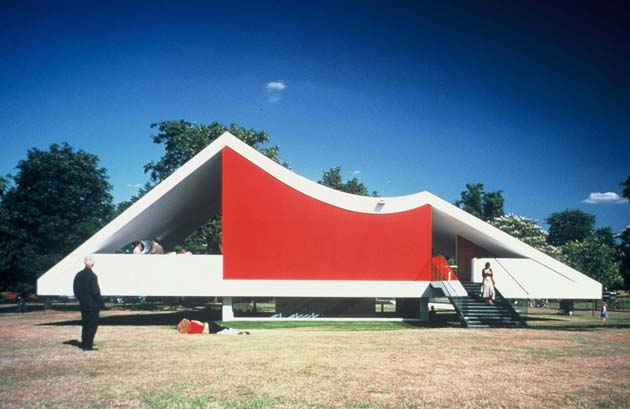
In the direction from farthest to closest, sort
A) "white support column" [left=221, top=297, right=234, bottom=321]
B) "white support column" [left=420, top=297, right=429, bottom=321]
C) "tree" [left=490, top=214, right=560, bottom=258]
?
"tree" [left=490, top=214, right=560, bottom=258]
"white support column" [left=420, top=297, right=429, bottom=321]
"white support column" [left=221, top=297, right=234, bottom=321]

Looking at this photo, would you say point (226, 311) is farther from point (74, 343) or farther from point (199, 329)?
point (74, 343)

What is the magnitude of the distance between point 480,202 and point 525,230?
1183cm

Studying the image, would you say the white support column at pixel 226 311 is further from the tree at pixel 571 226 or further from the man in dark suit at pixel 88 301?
the tree at pixel 571 226

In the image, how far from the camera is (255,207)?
1970cm

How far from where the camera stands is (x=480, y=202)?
213 ft

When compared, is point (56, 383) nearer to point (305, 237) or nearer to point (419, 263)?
point (305, 237)

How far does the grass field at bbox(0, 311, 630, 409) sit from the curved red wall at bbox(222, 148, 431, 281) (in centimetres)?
630

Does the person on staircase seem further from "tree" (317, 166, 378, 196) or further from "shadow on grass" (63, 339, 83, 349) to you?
"tree" (317, 166, 378, 196)

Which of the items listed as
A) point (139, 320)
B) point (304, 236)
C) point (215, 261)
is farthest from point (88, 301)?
point (139, 320)

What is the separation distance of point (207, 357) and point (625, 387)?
284 inches

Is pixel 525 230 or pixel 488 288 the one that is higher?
pixel 525 230

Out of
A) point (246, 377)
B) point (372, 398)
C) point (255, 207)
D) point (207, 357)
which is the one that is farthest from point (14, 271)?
point (372, 398)

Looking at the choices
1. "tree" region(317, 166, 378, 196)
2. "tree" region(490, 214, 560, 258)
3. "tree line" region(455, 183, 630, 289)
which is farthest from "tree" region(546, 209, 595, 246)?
"tree" region(317, 166, 378, 196)

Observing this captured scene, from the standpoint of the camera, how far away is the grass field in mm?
6391
